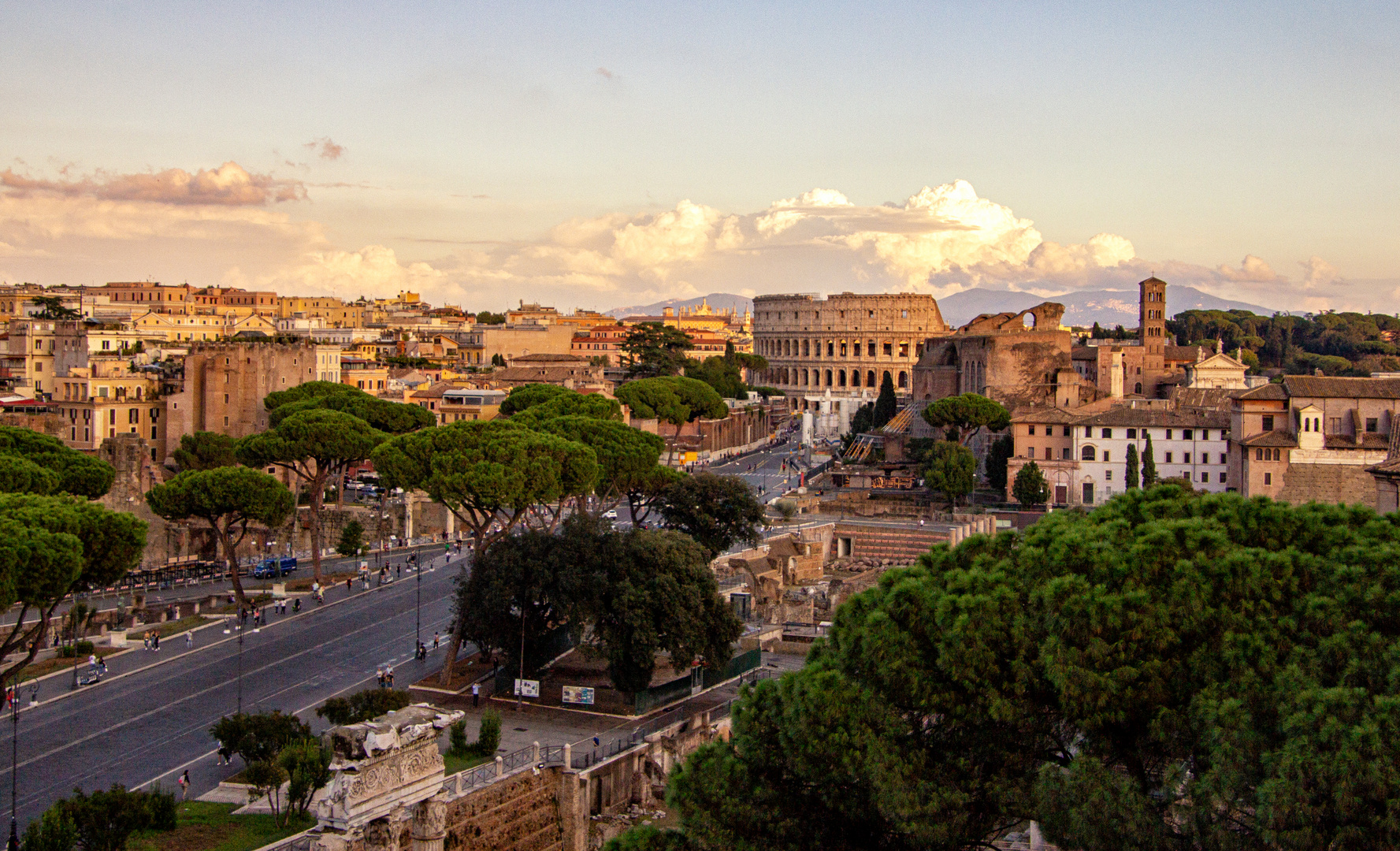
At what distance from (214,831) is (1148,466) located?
1429 inches

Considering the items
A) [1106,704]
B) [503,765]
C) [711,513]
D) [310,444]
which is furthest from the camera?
[310,444]

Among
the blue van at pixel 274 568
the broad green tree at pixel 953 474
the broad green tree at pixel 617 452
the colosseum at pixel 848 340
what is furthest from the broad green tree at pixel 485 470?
the colosseum at pixel 848 340

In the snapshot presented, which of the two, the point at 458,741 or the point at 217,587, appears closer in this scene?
the point at 458,741

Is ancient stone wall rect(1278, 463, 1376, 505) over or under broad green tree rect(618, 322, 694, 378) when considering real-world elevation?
under

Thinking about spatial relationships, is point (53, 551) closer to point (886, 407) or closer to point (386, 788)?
point (386, 788)

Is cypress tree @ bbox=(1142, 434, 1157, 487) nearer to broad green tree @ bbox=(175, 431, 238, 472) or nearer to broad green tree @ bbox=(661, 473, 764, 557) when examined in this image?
broad green tree @ bbox=(661, 473, 764, 557)

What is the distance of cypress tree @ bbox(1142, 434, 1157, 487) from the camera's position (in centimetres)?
4592

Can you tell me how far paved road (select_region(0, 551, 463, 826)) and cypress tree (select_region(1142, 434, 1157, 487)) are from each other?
25.2 metres

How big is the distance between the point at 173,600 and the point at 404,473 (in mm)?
7699

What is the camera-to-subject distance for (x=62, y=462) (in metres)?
31.0

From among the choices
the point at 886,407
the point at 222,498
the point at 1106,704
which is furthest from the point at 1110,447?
the point at 1106,704

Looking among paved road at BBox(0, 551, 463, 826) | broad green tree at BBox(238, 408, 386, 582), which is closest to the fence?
paved road at BBox(0, 551, 463, 826)

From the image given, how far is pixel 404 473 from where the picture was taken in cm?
2842

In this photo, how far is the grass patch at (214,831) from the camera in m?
16.5
